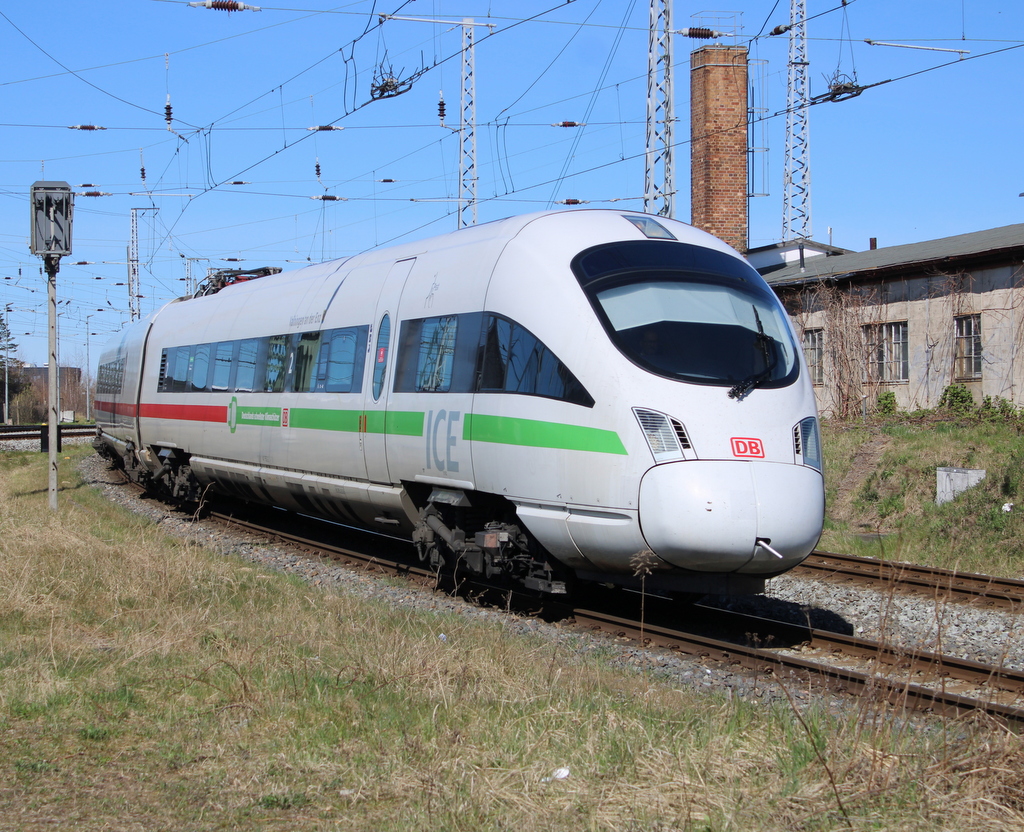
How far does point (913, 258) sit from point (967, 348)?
2.72 meters

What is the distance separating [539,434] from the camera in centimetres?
773

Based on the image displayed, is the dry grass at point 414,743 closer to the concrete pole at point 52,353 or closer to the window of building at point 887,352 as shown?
the concrete pole at point 52,353

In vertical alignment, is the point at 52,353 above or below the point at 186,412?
above

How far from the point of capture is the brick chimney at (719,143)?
1329 inches

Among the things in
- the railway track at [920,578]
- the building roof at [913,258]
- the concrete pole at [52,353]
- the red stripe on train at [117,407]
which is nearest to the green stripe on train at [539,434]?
the railway track at [920,578]

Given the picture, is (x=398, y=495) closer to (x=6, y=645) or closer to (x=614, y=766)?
(x=6, y=645)

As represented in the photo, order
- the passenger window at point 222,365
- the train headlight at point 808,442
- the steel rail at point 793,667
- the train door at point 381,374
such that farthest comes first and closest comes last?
1. the passenger window at point 222,365
2. the train door at point 381,374
3. the train headlight at point 808,442
4. the steel rail at point 793,667

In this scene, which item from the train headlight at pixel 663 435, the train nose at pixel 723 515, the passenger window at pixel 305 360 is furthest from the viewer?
the passenger window at pixel 305 360

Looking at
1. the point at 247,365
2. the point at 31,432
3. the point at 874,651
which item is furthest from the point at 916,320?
the point at 31,432

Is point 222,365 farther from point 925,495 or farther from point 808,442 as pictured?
point 925,495

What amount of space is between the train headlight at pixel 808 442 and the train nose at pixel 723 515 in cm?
35

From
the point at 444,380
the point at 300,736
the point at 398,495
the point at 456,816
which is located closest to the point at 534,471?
the point at 444,380

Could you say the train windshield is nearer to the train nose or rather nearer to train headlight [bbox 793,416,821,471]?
train headlight [bbox 793,416,821,471]

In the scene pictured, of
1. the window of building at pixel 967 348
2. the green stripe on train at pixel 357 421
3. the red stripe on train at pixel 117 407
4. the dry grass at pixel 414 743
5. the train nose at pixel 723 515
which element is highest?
the window of building at pixel 967 348
